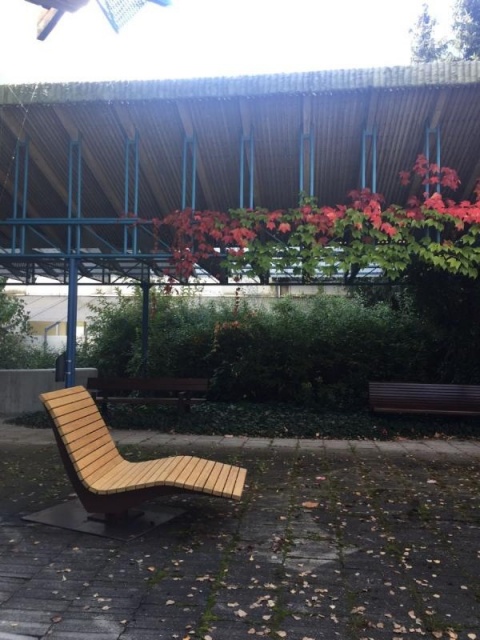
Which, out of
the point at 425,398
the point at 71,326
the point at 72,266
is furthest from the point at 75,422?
the point at 425,398

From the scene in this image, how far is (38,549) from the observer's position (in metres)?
3.89

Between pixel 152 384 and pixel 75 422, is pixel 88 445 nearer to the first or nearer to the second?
pixel 75 422

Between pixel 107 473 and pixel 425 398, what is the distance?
637 cm

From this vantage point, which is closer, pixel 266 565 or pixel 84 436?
pixel 266 565

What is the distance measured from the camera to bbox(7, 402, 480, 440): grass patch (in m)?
9.02

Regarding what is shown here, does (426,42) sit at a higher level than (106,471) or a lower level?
higher

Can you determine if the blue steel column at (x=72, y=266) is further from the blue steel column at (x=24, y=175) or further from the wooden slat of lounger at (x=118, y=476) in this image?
the wooden slat of lounger at (x=118, y=476)

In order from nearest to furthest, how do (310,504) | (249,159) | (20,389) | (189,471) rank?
(189,471) < (310,504) < (249,159) < (20,389)

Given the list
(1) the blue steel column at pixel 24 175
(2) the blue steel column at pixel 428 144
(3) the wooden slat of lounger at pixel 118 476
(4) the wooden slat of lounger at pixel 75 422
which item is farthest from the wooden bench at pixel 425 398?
(1) the blue steel column at pixel 24 175

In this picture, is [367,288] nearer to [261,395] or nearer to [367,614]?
[261,395]

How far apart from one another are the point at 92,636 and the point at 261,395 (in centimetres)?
878

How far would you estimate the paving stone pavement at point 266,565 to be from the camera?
290 cm

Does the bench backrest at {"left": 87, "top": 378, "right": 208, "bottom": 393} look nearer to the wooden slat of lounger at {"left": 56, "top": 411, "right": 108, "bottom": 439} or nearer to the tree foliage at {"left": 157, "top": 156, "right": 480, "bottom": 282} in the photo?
the tree foliage at {"left": 157, "top": 156, "right": 480, "bottom": 282}

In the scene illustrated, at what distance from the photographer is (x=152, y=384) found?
1046 cm
